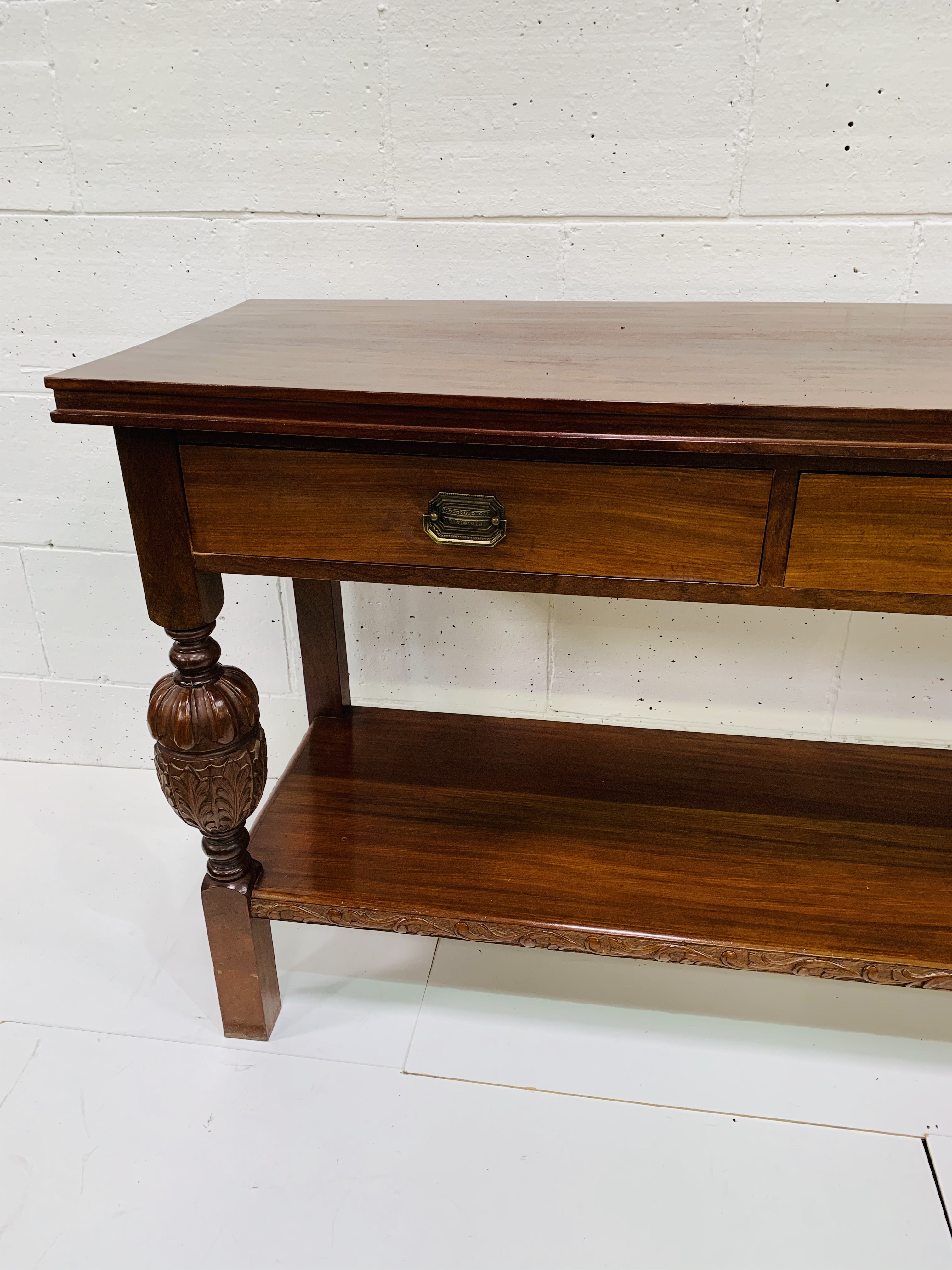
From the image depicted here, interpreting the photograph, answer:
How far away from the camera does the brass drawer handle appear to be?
2.93 feet

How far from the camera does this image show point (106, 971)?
1387mm

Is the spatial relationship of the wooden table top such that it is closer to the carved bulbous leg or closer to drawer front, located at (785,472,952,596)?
drawer front, located at (785,472,952,596)

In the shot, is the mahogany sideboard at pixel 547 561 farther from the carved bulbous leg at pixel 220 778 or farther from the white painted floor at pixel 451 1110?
the white painted floor at pixel 451 1110

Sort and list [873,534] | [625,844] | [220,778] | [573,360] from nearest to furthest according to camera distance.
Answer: [873,534] < [573,360] < [220,778] < [625,844]

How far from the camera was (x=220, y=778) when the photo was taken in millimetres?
1085

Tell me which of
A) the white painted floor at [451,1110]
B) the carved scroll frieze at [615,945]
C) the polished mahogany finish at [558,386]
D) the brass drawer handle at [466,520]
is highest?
the polished mahogany finish at [558,386]

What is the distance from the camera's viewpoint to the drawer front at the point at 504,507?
861 mm

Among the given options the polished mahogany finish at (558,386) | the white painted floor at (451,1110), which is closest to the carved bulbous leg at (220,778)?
the white painted floor at (451,1110)

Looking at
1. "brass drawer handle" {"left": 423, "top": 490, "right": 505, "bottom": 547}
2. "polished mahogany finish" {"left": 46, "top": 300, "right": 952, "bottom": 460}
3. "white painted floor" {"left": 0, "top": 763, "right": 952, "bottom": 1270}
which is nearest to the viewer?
"polished mahogany finish" {"left": 46, "top": 300, "right": 952, "bottom": 460}

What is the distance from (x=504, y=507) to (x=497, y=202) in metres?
0.66

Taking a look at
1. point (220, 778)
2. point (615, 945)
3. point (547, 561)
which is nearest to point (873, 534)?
point (547, 561)

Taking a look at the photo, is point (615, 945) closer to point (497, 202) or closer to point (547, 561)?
point (547, 561)

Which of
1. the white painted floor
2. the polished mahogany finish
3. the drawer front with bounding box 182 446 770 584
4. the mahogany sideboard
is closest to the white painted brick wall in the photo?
the mahogany sideboard

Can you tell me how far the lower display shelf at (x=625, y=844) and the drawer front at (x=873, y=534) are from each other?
1.49 ft
